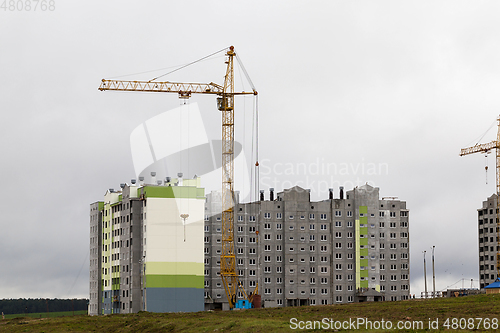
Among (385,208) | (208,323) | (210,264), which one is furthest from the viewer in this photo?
(385,208)

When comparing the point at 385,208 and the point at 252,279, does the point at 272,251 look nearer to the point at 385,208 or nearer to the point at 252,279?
the point at 252,279

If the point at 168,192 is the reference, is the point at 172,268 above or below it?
below

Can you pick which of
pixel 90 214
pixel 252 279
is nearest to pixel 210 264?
pixel 252 279

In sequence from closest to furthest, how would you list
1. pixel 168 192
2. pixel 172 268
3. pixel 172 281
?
pixel 172 281 < pixel 172 268 < pixel 168 192

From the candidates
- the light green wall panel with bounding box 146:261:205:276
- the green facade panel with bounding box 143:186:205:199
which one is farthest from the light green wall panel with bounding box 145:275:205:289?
the green facade panel with bounding box 143:186:205:199

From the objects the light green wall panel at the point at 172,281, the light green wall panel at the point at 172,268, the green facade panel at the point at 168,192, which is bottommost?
the light green wall panel at the point at 172,281

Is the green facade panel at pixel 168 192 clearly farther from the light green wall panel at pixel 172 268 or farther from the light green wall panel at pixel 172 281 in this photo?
the light green wall panel at pixel 172 281

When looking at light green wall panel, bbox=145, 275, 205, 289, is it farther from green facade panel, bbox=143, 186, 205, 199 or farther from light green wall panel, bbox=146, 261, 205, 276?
green facade panel, bbox=143, 186, 205, 199

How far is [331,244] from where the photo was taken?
6816 inches

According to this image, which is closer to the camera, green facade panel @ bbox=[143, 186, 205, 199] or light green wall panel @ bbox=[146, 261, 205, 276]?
light green wall panel @ bbox=[146, 261, 205, 276]

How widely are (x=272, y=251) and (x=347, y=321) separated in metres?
96.3

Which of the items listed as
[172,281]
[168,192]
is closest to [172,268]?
[172,281]

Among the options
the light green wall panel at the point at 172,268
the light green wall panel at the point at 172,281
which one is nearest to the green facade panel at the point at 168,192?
the light green wall panel at the point at 172,268

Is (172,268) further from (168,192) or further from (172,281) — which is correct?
(168,192)
